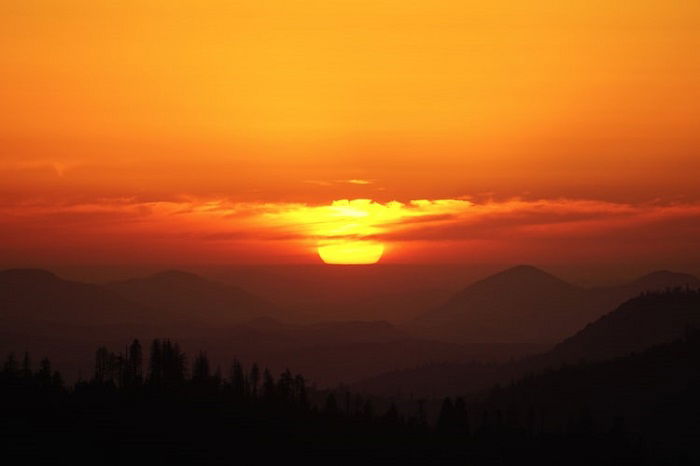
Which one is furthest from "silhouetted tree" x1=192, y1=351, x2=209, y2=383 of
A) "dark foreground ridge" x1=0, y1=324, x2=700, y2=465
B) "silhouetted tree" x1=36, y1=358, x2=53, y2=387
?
"silhouetted tree" x1=36, y1=358, x2=53, y2=387

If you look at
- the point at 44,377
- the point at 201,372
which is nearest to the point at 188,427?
the point at 44,377

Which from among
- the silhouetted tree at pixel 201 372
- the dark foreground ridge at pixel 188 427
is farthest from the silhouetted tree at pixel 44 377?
the silhouetted tree at pixel 201 372

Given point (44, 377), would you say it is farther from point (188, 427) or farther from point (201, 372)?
point (201, 372)

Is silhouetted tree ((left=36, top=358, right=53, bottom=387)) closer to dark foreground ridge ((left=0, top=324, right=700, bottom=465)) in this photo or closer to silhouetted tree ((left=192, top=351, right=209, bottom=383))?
dark foreground ridge ((left=0, top=324, right=700, bottom=465))

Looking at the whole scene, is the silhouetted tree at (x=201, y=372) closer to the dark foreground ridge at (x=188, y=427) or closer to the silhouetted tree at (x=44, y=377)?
the dark foreground ridge at (x=188, y=427)

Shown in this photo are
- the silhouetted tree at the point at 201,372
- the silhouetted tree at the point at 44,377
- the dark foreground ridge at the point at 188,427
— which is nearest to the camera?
the dark foreground ridge at the point at 188,427

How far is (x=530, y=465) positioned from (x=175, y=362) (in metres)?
74.2

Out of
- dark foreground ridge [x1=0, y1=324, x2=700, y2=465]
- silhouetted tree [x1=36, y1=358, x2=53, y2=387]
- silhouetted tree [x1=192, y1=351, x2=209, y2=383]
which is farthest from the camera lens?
silhouetted tree [x1=192, y1=351, x2=209, y2=383]

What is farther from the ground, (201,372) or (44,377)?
(44,377)

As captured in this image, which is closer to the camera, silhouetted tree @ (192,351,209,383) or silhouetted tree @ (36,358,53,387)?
silhouetted tree @ (36,358,53,387)

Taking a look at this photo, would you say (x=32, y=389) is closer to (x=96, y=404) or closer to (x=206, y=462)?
(x=96, y=404)

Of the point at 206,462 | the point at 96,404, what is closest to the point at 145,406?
the point at 96,404

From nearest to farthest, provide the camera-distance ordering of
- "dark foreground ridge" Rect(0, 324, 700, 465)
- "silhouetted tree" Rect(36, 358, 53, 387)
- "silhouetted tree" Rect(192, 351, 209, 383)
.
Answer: "dark foreground ridge" Rect(0, 324, 700, 465), "silhouetted tree" Rect(36, 358, 53, 387), "silhouetted tree" Rect(192, 351, 209, 383)

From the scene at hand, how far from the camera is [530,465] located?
19088 cm
